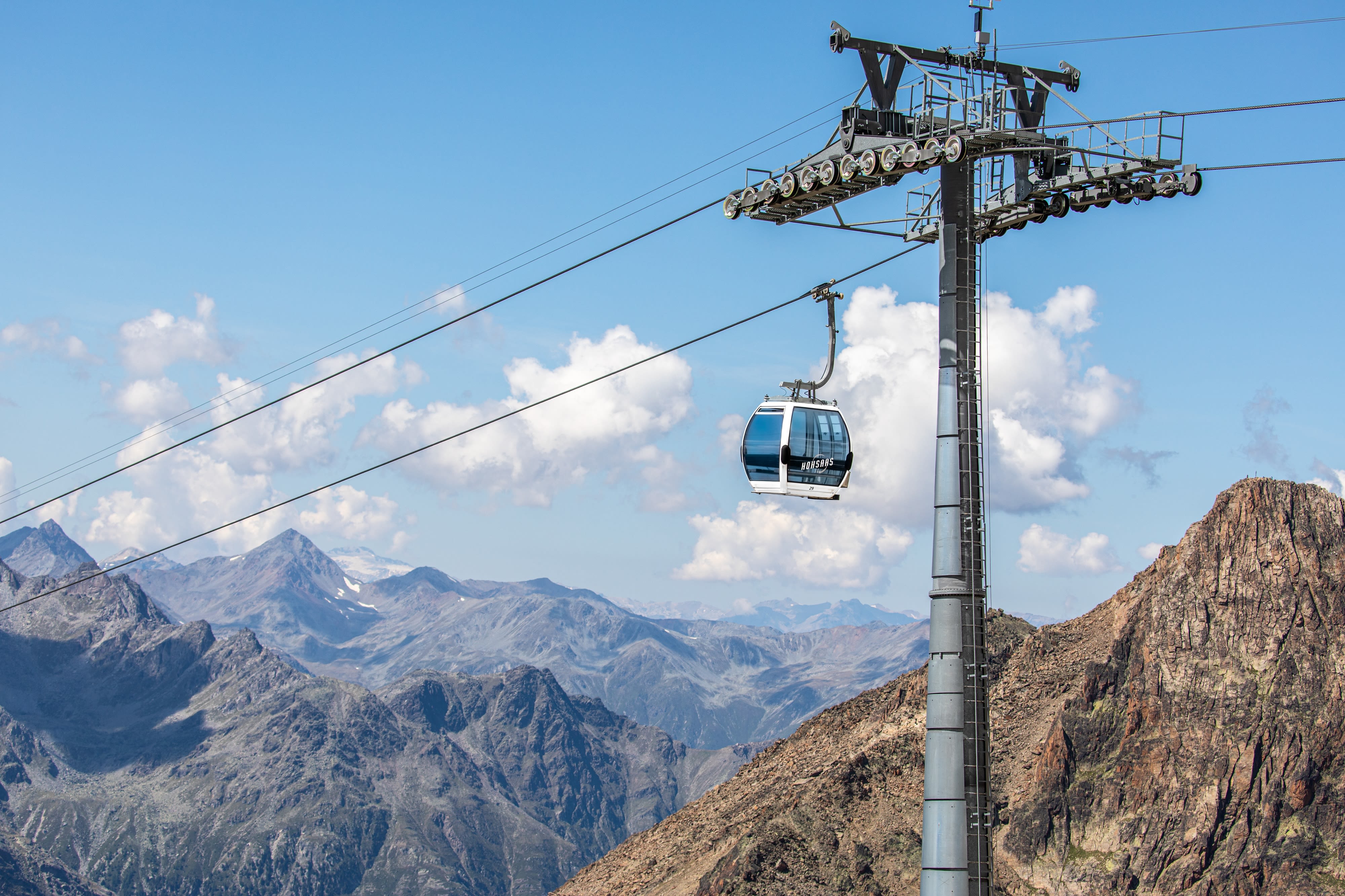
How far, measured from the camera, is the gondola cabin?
37.8 m

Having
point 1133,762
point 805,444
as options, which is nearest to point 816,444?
point 805,444

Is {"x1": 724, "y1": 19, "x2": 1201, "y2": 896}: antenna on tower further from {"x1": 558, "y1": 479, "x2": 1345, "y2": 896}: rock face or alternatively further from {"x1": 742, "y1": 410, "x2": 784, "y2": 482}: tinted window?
{"x1": 558, "y1": 479, "x2": 1345, "y2": 896}: rock face

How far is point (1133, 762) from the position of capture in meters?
152

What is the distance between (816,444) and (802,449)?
1.36ft

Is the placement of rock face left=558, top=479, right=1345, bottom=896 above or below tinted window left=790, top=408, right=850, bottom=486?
below

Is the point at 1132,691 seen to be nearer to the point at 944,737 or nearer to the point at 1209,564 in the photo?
the point at 1209,564

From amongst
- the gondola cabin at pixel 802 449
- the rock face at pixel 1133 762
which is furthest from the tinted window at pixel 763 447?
the rock face at pixel 1133 762

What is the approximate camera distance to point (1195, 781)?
486 feet

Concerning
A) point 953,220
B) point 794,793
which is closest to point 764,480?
point 953,220

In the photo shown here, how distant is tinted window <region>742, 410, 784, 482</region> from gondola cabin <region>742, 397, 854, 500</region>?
1 centimetres

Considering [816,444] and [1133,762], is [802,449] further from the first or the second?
[1133,762]

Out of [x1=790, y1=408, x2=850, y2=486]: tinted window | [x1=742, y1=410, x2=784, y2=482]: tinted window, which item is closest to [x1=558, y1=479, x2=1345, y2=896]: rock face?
[x1=742, y1=410, x2=784, y2=482]: tinted window

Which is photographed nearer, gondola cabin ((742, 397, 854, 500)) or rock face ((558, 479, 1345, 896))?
gondola cabin ((742, 397, 854, 500))

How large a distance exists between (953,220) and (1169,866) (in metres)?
127
